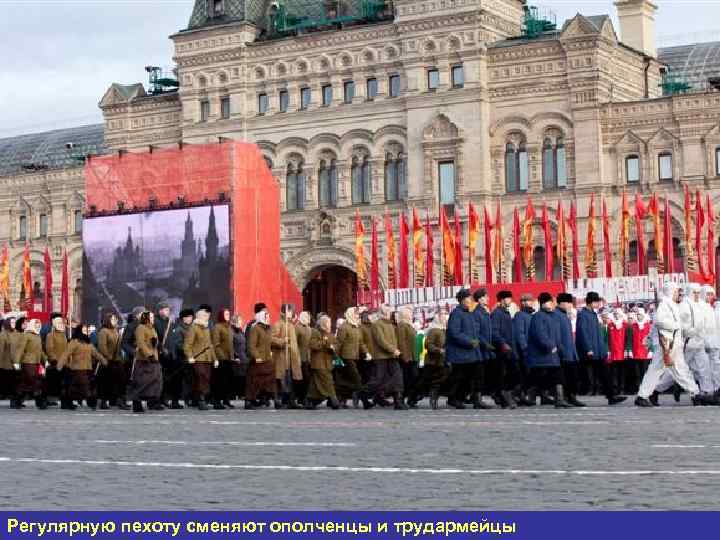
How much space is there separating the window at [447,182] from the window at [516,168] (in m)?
1.77

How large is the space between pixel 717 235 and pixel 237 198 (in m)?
14.0

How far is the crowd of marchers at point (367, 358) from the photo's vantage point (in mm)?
21203

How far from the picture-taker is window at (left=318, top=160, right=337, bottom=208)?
5228 cm

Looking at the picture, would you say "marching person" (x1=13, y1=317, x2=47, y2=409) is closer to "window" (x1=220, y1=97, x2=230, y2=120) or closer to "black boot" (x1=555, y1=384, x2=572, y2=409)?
"black boot" (x1=555, y1=384, x2=572, y2=409)

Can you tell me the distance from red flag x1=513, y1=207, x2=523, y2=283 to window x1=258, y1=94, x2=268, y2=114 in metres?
10.4

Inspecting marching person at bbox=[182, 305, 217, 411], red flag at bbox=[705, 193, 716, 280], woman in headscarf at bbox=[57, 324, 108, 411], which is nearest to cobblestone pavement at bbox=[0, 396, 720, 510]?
marching person at bbox=[182, 305, 217, 411]

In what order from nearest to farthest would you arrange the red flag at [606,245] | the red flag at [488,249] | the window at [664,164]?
the red flag at [606,245]
the red flag at [488,249]
the window at [664,164]

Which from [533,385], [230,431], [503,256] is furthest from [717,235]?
[230,431]

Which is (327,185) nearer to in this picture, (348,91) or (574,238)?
(348,91)

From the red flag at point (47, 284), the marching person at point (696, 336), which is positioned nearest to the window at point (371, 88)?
the red flag at point (47, 284)

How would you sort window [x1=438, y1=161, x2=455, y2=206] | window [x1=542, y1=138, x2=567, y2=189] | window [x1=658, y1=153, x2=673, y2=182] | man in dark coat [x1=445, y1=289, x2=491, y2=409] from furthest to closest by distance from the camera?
1. window [x1=438, y1=161, x2=455, y2=206]
2. window [x1=542, y1=138, x2=567, y2=189]
3. window [x1=658, y1=153, x2=673, y2=182]
4. man in dark coat [x1=445, y1=289, x2=491, y2=409]

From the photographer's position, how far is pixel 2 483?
1014 centimetres

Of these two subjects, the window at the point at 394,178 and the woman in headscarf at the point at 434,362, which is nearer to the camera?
the woman in headscarf at the point at 434,362

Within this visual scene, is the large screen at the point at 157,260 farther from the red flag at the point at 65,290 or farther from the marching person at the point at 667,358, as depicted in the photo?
the marching person at the point at 667,358
